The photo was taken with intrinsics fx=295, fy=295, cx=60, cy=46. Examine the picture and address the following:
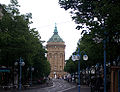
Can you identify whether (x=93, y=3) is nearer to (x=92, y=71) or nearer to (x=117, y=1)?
(x=117, y=1)

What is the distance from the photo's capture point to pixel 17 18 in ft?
129

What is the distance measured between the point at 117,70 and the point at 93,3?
8.55 m

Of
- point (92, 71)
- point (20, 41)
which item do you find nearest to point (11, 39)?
point (20, 41)

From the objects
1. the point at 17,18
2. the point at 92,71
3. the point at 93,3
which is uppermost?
the point at 17,18

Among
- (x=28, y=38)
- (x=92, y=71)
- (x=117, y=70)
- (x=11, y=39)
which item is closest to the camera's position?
(x=117, y=70)

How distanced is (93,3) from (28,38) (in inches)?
1061

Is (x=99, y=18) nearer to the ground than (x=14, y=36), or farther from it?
nearer to the ground

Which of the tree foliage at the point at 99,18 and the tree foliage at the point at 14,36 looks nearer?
the tree foliage at the point at 99,18

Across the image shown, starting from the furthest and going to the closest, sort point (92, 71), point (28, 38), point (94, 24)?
point (92, 71) → point (28, 38) → point (94, 24)

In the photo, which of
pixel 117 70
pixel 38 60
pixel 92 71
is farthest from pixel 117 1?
pixel 38 60

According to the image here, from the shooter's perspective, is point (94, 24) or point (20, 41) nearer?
point (94, 24)

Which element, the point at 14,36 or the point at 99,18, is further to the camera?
the point at 14,36

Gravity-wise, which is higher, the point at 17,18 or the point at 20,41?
the point at 17,18

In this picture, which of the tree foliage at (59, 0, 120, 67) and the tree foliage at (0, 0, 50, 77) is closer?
the tree foliage at (59, 0, 120, 67)
